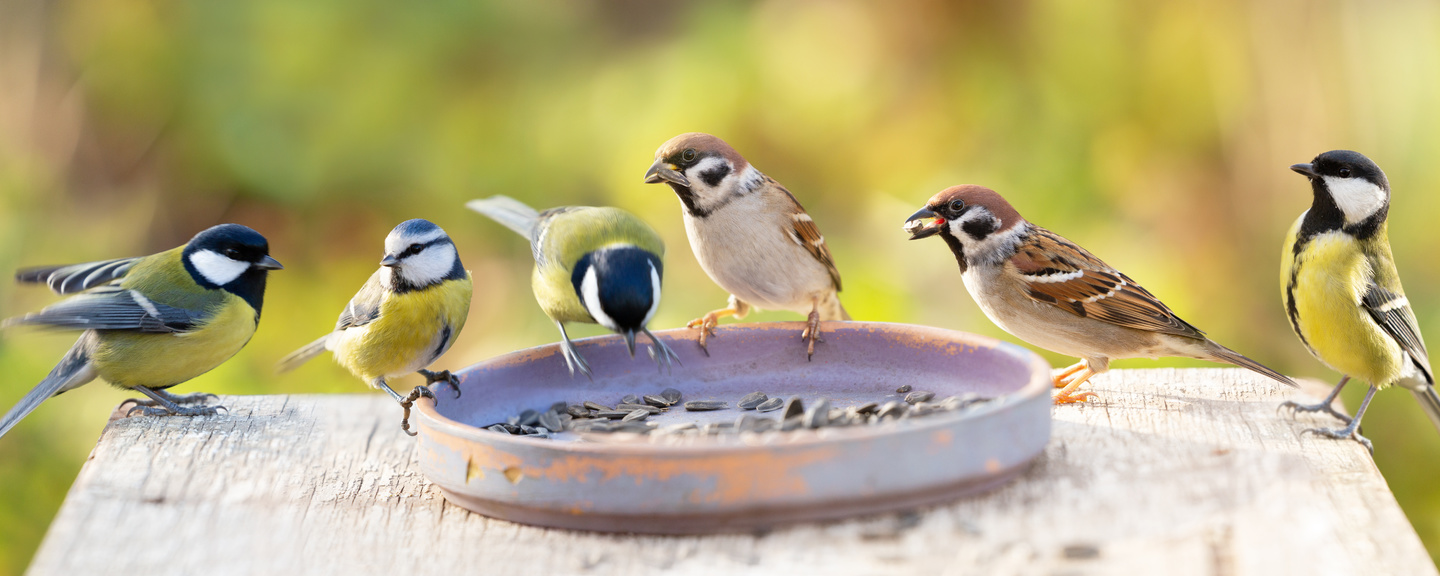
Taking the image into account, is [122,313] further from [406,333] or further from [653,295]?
[653,295]

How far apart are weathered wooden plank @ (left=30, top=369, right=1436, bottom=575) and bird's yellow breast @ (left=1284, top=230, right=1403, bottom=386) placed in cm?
30

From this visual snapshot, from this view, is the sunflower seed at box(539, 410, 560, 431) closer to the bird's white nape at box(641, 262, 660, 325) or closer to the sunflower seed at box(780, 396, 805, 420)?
the bird's white nape at box(641, 262, 660, 325)

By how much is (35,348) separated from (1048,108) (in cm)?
510

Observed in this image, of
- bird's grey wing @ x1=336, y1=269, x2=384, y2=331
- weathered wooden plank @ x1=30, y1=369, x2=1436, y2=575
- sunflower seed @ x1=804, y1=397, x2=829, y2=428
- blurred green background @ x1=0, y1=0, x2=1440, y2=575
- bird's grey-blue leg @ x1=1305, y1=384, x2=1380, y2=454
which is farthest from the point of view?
blurred green background @ x1=0, y1=0, x2=1440, y2=575

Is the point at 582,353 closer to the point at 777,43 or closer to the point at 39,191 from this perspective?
the point at 777,43

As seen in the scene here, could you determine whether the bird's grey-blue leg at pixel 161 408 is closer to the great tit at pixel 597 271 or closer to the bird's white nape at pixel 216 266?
the bird's white nape at pixel 216 266

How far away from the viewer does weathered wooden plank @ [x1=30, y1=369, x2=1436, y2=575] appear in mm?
2412

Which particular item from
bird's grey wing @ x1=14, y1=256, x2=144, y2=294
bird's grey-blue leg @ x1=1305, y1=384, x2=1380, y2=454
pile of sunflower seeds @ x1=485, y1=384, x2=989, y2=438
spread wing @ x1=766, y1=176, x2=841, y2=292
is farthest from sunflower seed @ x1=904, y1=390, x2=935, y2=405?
bird's grey wing @ x1=14, y1=256, x2=144, y2=294

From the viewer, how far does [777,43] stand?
626 cm

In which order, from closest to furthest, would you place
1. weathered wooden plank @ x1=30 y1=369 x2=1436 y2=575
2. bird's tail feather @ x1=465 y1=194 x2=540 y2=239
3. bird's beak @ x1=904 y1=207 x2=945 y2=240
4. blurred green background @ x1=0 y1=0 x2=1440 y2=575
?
weathered wooden plank @ x1=30 y1=369 x2=1436 y2=575 → bird's beak @ x1=904 y1=207 x2=945 y2=240 → bird's tail feather @ x1=465 y1=194 x2=540 y2=239 → blurred green background @ x1=0 y1=0 x2=1440 y2=575

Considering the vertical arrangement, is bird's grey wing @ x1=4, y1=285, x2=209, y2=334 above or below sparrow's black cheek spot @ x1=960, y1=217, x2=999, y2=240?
below

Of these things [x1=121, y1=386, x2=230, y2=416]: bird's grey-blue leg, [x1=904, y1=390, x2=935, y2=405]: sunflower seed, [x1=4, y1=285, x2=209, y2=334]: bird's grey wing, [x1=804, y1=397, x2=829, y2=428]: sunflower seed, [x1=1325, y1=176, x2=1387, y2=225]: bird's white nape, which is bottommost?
[x1=121, y1=386, x2=230, y2=416]: bird's grey-blue leg

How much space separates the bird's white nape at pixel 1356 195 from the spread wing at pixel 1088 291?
62 cm

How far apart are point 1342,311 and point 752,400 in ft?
6.05
